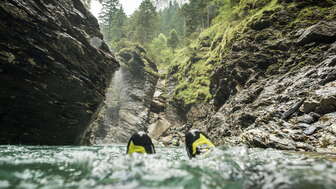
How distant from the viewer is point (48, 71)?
8.92 metres

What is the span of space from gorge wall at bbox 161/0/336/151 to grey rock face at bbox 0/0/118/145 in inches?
349

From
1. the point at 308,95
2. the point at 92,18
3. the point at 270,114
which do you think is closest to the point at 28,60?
the point at 92,18

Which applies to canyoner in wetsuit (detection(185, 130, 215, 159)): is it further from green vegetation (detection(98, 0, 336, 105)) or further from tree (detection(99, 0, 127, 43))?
tree (detection(99, 0, 127, 43))

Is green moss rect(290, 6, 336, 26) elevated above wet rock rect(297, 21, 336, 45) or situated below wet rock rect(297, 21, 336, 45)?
above

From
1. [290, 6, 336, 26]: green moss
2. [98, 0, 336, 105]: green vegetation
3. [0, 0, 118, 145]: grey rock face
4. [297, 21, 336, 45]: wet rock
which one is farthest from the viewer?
[98, 0, 336, 105]: green vegetation

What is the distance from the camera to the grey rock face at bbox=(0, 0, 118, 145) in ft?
25.2

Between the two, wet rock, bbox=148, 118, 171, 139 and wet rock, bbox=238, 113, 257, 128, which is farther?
wet rock, bbox=148, 118, 171, 139

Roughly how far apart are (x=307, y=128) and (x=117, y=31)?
42683 millimetres

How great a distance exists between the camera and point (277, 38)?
37.1 ft

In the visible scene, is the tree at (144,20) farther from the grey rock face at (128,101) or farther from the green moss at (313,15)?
the green moss at (313,15)

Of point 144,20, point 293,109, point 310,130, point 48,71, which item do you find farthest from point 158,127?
point 144,20

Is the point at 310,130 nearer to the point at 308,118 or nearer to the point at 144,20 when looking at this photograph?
the point at 308,118

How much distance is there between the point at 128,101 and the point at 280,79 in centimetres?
2027

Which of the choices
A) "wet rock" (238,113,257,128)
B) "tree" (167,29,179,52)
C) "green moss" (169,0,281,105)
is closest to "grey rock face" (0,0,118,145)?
"wet rock" (238,113,257,128)
